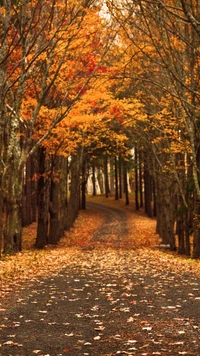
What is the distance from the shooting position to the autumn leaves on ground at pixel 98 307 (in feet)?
19.3

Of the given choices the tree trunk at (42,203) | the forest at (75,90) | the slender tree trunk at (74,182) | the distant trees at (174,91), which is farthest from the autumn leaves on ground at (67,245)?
the distant trees at (174,91)

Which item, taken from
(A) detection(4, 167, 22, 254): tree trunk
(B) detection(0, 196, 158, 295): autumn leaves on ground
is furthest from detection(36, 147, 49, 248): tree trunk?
(A) detection(4, 167, 22, 254): tree trunk

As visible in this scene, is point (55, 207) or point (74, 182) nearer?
point (55, 207)

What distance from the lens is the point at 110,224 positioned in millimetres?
41781

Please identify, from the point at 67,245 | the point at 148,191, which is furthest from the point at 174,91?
the point at 148,191

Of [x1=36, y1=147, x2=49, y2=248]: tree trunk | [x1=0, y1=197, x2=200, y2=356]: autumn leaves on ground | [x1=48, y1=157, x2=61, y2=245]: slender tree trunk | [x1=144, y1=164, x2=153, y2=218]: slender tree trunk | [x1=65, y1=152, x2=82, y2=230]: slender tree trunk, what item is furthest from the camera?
[x1=144, y1=164, x2=153, y2=218]: slender tree trunk

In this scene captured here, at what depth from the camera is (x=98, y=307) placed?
27.6ft

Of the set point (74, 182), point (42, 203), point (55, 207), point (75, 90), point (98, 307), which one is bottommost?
point (98, 307)

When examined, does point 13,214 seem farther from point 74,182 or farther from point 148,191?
point 148,191

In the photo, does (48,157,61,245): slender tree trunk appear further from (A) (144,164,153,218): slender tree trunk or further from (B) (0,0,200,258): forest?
(A) (144,164,153,218): slender tree trunk

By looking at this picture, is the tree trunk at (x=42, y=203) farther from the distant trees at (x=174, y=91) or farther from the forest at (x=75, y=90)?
the distant trees at (x=174, y=91)

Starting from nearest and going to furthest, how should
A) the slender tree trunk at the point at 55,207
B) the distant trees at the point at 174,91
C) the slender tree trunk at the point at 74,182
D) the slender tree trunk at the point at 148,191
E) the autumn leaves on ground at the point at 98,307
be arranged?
the autumn leaves on ground at the point at 98,307 → the distant trees at the point at 174,91 → the slender tree trunk at the point at 55,207 → the slender tree trunk at the point at 74,182 → the slender tree trunk at the point at 148,191

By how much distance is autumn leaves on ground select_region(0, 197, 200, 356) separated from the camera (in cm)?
588

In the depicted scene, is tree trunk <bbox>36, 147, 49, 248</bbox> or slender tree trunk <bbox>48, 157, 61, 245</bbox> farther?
slender tree trunk <bbox>48, 157, 61, 245</bbox>
